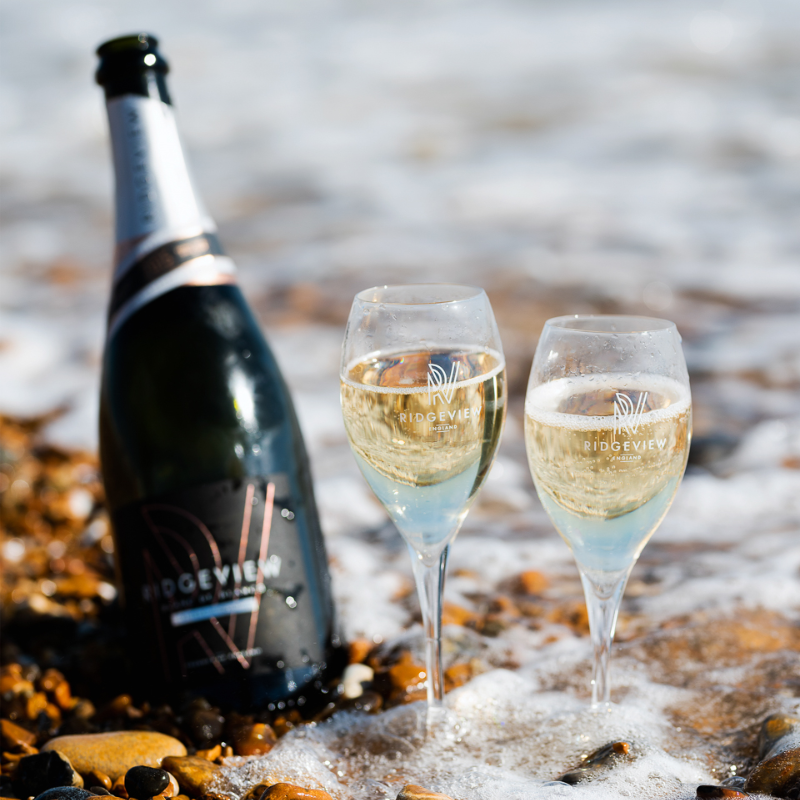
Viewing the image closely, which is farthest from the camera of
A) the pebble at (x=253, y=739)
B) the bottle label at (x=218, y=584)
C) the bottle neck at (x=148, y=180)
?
the bottle neck at (x=148, y=180)

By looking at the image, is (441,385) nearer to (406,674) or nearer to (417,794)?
(417,794)

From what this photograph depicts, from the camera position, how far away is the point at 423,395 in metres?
1.49

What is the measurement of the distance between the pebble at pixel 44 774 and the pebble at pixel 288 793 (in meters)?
0.41

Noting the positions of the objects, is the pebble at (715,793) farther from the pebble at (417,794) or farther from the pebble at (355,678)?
the pebble at (355,678)

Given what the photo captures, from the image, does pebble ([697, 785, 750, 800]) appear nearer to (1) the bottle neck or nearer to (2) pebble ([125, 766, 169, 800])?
(2) pebble ([125, 766, 169, 800])

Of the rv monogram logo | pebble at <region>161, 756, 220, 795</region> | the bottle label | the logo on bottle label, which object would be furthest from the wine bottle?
the logo on bottle label

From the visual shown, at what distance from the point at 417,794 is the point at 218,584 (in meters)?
0.68

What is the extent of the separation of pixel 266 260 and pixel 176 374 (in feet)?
16.5

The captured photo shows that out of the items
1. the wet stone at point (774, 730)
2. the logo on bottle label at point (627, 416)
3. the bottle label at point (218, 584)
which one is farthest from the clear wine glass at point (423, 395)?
the wet stone at point (774, 730)

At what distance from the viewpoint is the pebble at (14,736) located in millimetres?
1832

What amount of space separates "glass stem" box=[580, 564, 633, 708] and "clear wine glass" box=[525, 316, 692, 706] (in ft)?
0.22

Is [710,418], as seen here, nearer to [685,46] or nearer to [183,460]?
[183,460]

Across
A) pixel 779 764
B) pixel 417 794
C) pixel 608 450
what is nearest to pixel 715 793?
pixel 779 764

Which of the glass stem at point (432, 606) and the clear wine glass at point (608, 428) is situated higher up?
the clear wine glass at point (608, 428)
